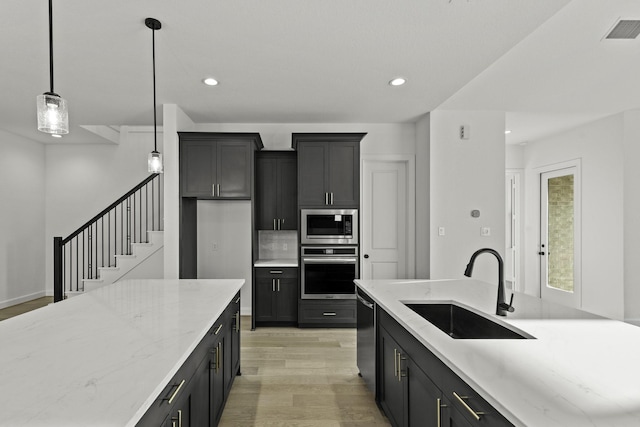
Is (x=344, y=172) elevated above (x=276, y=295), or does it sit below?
above

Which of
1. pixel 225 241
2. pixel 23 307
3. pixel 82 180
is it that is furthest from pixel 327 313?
pixel 82 180

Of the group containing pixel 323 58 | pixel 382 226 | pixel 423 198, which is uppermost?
pixel 323 58

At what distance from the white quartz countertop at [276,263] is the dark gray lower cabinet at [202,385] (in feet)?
5.56

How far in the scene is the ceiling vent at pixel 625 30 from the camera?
102 inches

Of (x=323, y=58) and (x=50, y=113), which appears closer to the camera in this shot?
(x=50, y=113)

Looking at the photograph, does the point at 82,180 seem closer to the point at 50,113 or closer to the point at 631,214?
the point at 50,113

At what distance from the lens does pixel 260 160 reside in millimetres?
4871

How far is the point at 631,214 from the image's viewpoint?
179 inches

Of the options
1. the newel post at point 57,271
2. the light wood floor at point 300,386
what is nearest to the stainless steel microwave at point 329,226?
the light wood floor at point 300,386

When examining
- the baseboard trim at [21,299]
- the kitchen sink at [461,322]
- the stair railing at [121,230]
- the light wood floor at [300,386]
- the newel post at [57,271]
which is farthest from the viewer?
the stair railing at [121,230]

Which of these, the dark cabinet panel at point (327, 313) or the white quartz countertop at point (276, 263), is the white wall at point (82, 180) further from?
the dark cabinet panel at point (327, 313)

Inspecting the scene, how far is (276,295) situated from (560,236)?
483 cm

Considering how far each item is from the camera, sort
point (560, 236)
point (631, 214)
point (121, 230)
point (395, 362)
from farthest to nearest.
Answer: point (121, 230) → point (560, 236) → point (631, 214) → point (395, 362)

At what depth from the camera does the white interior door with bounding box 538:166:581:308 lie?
5277 mm
